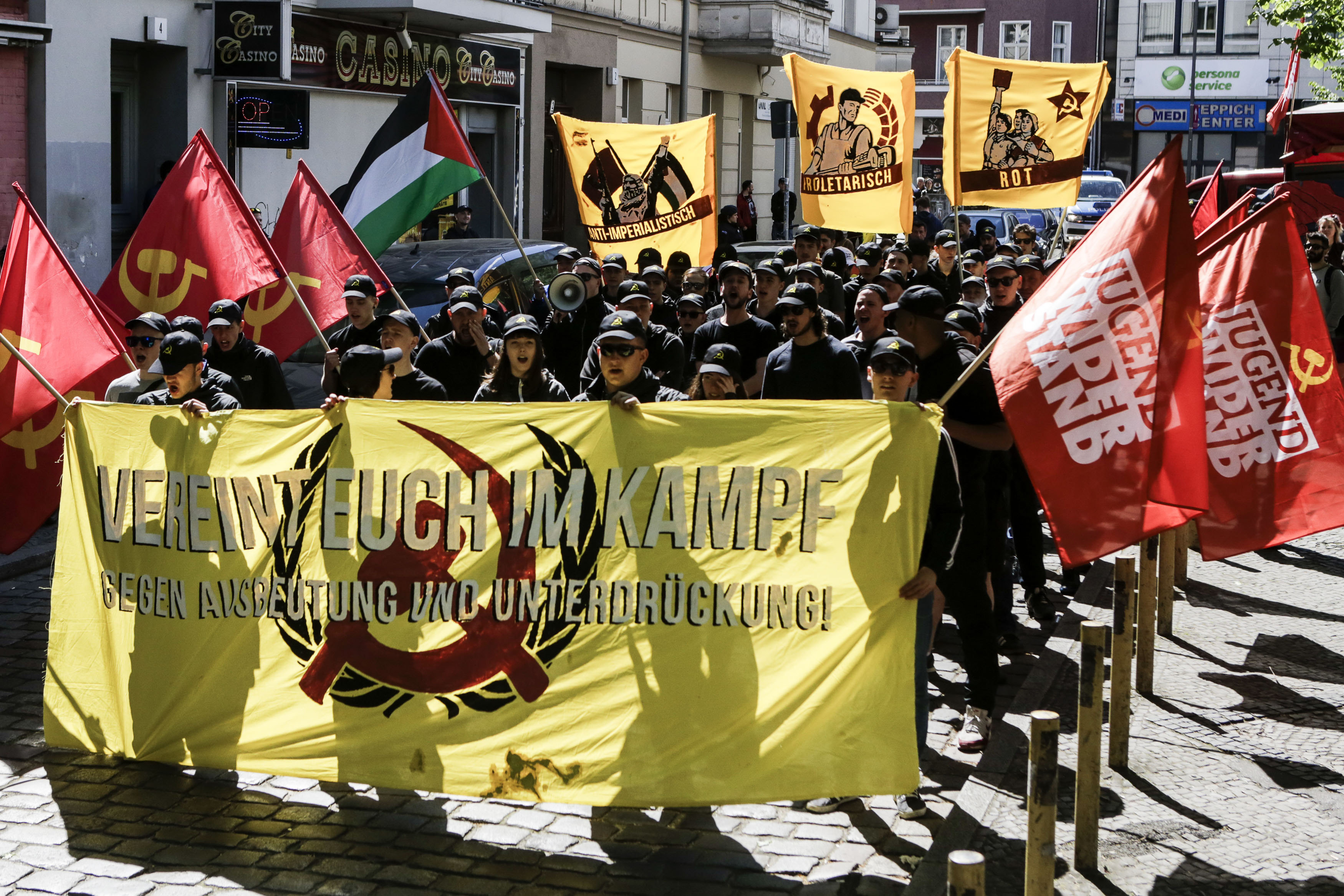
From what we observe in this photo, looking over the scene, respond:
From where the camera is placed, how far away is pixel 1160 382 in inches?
212

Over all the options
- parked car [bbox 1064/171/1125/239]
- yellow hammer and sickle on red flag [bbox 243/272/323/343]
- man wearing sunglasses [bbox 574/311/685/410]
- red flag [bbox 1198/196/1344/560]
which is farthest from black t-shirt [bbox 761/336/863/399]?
parked car [bbox 1064/171/1125/239]

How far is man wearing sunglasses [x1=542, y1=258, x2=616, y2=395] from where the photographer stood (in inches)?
419

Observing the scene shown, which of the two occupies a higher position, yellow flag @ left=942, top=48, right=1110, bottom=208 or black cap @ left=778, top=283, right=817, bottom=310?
yellow flag @ left=942, top=48, right=1110, bottom=208

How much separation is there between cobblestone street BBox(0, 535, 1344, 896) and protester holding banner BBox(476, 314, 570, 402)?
6.96 ft

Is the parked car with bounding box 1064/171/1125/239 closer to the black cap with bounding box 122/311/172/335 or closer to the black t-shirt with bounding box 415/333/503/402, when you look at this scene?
the black t-shirt with bounding box 415/333/503/402

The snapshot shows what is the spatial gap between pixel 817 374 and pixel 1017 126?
6.22m

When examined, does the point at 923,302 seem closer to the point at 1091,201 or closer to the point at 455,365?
the point at 455,365

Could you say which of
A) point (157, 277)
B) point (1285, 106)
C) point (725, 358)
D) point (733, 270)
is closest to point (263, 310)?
point (157, 277)

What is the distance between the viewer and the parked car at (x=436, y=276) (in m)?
12.2

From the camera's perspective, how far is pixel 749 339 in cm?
991

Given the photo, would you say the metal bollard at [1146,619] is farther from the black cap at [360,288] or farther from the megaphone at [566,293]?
the black cap at [360,288]

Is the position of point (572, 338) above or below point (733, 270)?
below

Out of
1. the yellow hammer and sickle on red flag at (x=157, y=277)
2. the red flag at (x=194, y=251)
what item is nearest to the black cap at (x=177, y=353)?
the red flag at (x=194, y=251)

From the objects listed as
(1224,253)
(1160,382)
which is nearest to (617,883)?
(1160,382)
